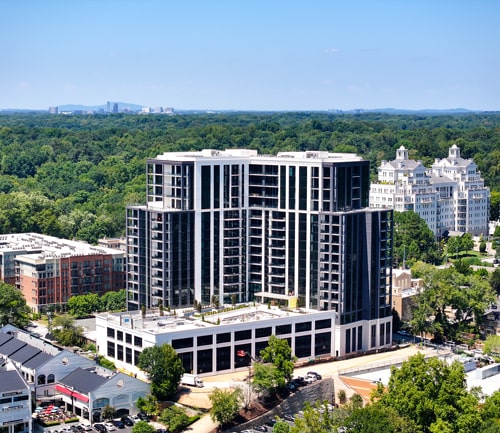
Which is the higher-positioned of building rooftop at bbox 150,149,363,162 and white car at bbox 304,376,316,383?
building rooftop at bbox 150,149,363,162

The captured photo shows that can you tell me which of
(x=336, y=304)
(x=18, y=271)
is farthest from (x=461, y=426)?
(x=18, y=271)

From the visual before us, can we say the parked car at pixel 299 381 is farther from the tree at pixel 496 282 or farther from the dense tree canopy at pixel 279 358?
the tree at pixel 496 282

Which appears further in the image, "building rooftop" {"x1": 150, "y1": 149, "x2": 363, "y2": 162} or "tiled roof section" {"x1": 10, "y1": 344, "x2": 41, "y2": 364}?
"building rooftop" {"x1": 150, "y1": 149, "x2": 363, "y2": 162}

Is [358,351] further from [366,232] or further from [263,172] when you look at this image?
[263,172]

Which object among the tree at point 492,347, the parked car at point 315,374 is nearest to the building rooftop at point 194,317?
the parked car at point 315,374

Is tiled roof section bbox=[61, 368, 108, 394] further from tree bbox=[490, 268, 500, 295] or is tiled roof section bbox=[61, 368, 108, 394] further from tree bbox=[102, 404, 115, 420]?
tree bbox=[490, 268, 500, 295]

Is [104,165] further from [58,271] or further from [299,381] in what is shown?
[299,381]

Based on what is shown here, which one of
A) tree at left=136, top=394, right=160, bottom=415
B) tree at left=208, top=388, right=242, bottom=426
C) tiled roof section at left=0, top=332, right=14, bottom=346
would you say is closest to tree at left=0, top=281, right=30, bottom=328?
tiled roof section at left=0, top=332, right=14, bottom=346
